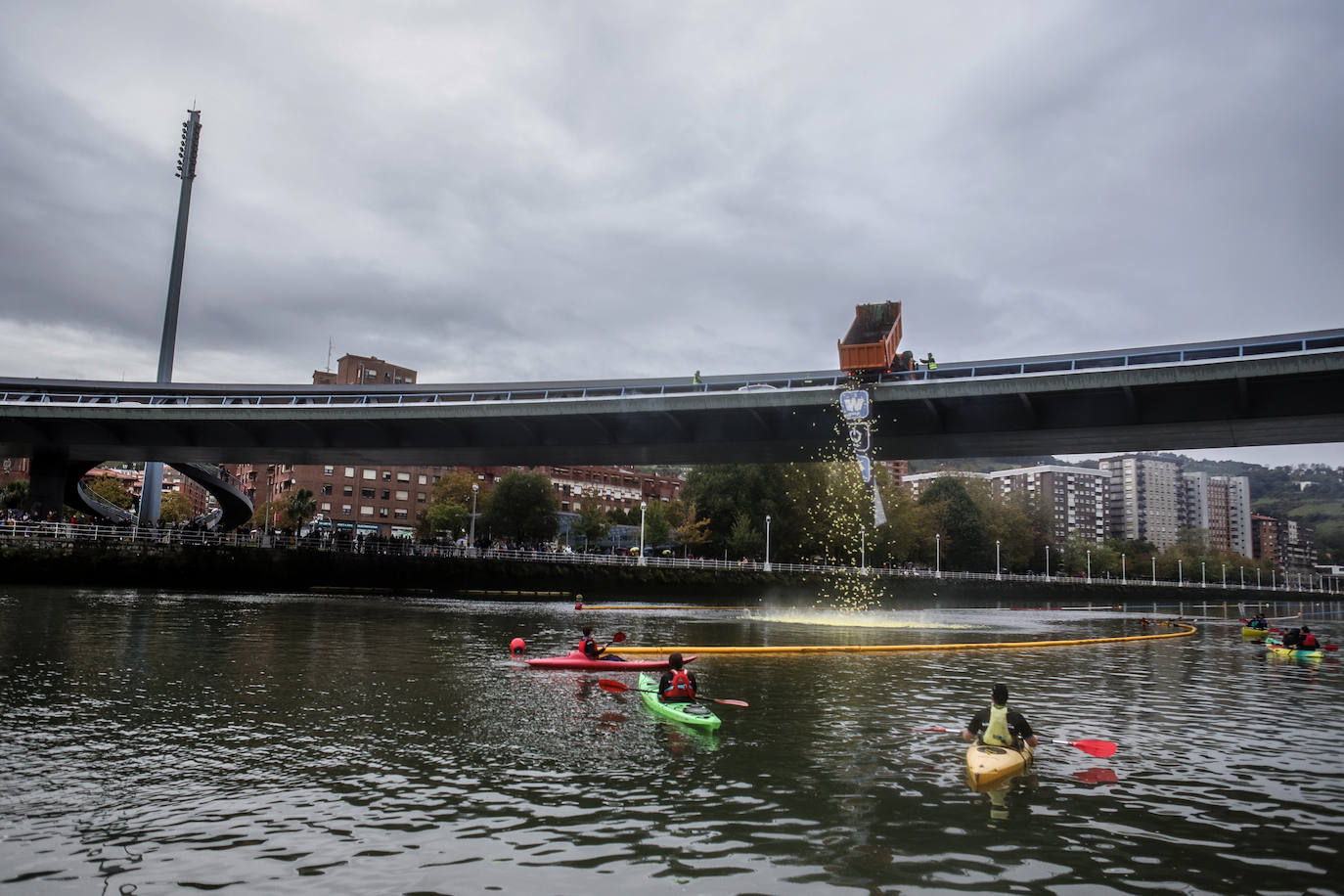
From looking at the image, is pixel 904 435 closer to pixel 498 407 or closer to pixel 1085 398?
pixel 1085 398

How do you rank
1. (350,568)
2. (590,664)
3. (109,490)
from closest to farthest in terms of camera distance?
(590,664) → (350,568) → (109,490)

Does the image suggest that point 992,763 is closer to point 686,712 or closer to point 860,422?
point 686,712

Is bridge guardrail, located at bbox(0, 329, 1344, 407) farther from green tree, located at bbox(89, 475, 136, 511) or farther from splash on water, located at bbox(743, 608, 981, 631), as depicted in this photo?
green tree, located at bbox(89, 475, 136, 511)

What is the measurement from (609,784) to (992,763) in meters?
5.22

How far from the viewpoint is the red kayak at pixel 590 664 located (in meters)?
22.8

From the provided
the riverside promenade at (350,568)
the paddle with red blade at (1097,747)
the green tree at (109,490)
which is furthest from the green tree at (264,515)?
the paddle with red blade at (1097,747)

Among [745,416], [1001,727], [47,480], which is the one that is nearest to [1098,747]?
[1001,727]

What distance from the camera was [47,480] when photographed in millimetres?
62750

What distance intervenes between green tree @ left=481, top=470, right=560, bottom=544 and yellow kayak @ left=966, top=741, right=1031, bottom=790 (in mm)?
89226

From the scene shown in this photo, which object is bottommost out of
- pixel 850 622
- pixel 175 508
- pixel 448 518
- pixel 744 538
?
pixel 850 622

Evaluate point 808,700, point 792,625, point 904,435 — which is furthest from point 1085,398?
point 808,700

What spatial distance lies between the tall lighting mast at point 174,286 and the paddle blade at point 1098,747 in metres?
65.9

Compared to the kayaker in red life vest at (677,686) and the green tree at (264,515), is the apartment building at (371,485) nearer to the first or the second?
the green tree at (264,515)

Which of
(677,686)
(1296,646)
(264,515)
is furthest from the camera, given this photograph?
(264,515)
